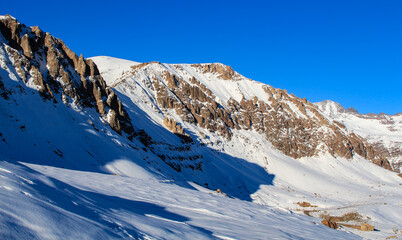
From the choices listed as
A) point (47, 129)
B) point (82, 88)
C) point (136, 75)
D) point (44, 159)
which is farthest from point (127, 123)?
point (136, 75)

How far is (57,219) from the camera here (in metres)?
4.11

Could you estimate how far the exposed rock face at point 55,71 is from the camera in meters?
37.0

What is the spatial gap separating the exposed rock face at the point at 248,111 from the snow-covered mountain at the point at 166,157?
52cm

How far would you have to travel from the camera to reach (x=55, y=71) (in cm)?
4247

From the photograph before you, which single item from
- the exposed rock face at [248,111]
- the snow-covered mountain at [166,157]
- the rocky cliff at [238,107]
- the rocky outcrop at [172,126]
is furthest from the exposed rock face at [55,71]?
the exposed rock face at [248,111]

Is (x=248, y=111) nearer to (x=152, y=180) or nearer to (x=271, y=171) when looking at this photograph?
(x=271, y=171)

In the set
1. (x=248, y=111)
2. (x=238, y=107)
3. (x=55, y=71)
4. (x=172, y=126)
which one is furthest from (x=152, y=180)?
(x=248, y=111)

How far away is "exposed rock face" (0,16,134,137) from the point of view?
37.0m

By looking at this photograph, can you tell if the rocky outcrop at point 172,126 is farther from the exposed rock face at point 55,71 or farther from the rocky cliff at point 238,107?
the exposed rock face at point 55,71

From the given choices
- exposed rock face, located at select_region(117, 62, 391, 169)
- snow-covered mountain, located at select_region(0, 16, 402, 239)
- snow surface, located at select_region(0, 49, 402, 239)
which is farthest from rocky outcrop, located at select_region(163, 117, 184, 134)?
exposed rock face, located at select_region(117, 62, 391, 169)

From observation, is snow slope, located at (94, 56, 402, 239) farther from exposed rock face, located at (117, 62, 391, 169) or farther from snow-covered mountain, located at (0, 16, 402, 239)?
exposed rock face, located at (117, 62, 391, 169)

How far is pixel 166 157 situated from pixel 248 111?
190ft

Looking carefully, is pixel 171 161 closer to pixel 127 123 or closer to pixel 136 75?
pixel 127 123

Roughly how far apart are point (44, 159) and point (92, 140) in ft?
28.7
